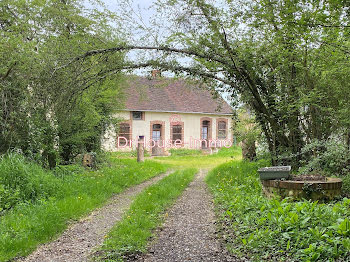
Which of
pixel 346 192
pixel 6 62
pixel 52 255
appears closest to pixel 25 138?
pixel 6 62

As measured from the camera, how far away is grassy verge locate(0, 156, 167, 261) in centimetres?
448

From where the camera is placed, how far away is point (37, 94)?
8352mm

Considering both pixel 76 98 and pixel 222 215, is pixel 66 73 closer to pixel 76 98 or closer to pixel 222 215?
pixel 76 98

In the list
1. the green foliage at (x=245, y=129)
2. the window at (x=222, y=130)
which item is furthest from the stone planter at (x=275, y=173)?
the window at (x=222, y=130)

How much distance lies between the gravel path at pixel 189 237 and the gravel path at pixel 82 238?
0.89m

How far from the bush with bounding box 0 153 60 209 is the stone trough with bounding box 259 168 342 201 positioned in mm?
4563

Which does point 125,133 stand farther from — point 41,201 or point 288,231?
point 288,231

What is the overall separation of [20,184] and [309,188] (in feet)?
18.2

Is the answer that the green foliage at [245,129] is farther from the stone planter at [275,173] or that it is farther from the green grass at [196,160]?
the stone planter at [275,173]

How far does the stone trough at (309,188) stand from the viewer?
18.4 ft

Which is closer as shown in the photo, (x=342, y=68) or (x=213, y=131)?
(x=342, y=68)

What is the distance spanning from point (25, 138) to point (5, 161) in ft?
4.97

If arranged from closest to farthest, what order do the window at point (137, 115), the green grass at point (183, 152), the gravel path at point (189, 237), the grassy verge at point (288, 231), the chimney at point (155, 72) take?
the grassy verge at point (288, 231) → the gravel path at point (189, 237) → the chimney at point (155, 72) → the green grass at point (183, 152) → the window at point (137, 115)

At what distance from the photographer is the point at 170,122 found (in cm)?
2433
